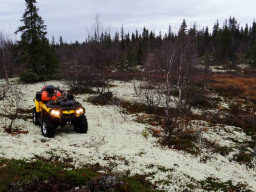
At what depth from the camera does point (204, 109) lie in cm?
2225

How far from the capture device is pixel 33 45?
35031 millimetres

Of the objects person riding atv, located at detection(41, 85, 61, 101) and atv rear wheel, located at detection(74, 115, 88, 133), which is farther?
person riding atv, located at detection(41, 85, 61, 101)

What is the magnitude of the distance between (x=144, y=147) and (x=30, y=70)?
28627 mm

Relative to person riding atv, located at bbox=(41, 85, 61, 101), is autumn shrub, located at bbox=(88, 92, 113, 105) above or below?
below

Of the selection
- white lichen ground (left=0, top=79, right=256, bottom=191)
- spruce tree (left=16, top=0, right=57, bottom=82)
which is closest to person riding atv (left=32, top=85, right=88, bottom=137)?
white lichen ground (left=0, top=79, right=256, bottom=191)

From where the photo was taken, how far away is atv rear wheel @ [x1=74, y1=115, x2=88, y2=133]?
1277 cm

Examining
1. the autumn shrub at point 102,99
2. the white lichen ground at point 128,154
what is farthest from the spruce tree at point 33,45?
the white lichen ground at point 128,154

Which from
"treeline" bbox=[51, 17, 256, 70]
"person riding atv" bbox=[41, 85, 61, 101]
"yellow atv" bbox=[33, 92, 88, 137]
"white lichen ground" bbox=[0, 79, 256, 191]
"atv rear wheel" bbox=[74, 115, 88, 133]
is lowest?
"white lichen ground" bbox=[0, 79, 256, 191]

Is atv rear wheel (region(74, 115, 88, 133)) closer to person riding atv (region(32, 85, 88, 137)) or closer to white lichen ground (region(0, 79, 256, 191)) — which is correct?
person riding atv (region(32, 85, 88, 137))

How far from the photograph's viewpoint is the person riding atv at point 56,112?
461 inches

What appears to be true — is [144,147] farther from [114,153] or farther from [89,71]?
[89,71]

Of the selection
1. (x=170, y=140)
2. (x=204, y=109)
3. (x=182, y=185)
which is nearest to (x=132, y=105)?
(x=204, y=109)

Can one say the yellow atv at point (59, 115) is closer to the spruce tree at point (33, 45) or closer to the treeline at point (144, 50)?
the treeline at point (144, 50)

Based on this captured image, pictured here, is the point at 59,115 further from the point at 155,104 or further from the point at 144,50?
the point at 144,50
